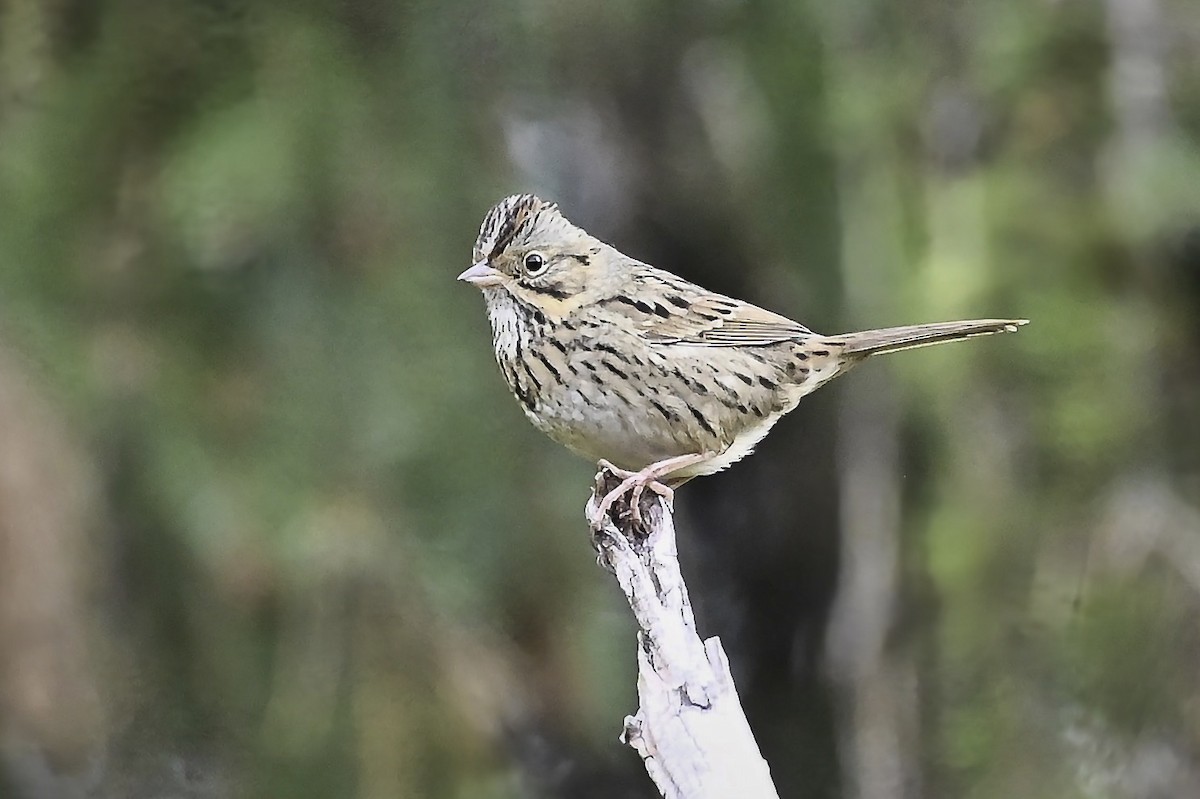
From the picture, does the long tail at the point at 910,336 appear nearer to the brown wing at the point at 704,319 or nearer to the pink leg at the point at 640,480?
the brown wing at the point at 704,319

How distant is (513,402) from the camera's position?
5.86 feet

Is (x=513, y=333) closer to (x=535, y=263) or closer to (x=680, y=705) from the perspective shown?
(x=535, y=263)

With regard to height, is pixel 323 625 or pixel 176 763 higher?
pixel 323 625

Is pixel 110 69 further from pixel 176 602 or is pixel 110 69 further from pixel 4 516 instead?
pixel 176 602

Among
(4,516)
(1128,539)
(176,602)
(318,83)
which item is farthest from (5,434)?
(1128,539)

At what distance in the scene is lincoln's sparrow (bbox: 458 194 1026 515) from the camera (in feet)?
5.39

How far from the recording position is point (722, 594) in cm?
232

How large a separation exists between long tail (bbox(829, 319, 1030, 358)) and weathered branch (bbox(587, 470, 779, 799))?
1.39 feet

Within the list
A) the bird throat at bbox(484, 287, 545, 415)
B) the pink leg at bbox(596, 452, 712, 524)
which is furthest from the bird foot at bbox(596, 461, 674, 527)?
the bird throat at bbox(484, 287, 545, 415)

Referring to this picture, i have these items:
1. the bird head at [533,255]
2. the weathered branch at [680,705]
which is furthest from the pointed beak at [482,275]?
the weathered branch at [680,705]

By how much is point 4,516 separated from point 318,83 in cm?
70

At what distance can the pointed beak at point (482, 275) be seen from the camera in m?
1.61

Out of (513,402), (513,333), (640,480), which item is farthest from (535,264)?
(640,480)

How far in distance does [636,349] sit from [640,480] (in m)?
0.20
